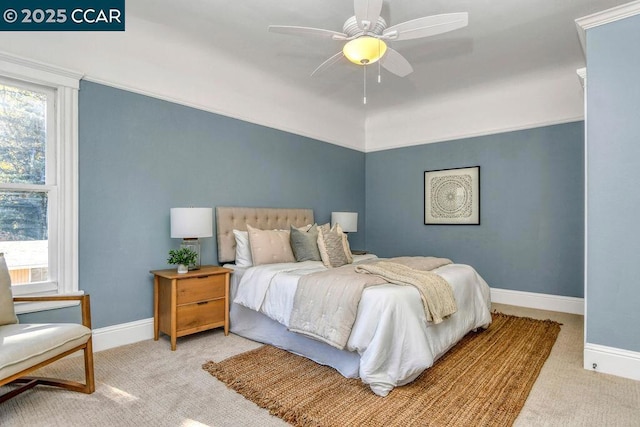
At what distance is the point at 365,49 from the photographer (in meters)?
2.57

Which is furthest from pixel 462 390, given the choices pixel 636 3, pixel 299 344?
pixel 636 3

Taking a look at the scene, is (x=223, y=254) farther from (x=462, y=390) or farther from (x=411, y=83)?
(x=411, y=83)

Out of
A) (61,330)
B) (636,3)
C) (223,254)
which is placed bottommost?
(61,330)

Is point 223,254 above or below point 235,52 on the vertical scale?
below

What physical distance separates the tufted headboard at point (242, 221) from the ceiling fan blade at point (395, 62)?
2.20 meters

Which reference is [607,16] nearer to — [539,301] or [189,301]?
[539,301]

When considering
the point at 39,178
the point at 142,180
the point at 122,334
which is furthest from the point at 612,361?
the point at 39,178

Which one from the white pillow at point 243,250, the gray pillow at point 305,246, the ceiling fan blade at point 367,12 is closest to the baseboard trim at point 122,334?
the white pillow at point 243,250

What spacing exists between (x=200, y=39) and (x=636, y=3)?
11.9 feet

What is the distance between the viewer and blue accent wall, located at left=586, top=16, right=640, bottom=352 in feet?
8.19

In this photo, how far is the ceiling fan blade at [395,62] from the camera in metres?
2.87

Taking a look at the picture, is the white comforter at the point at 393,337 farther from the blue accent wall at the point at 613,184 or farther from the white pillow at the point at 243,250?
the blue accent wall at the point at 613,184

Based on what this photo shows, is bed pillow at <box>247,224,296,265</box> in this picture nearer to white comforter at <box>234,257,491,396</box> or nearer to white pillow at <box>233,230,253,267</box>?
white pillow at <box>233,230,253,267</box>

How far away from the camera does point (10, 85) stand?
8.85 feet
